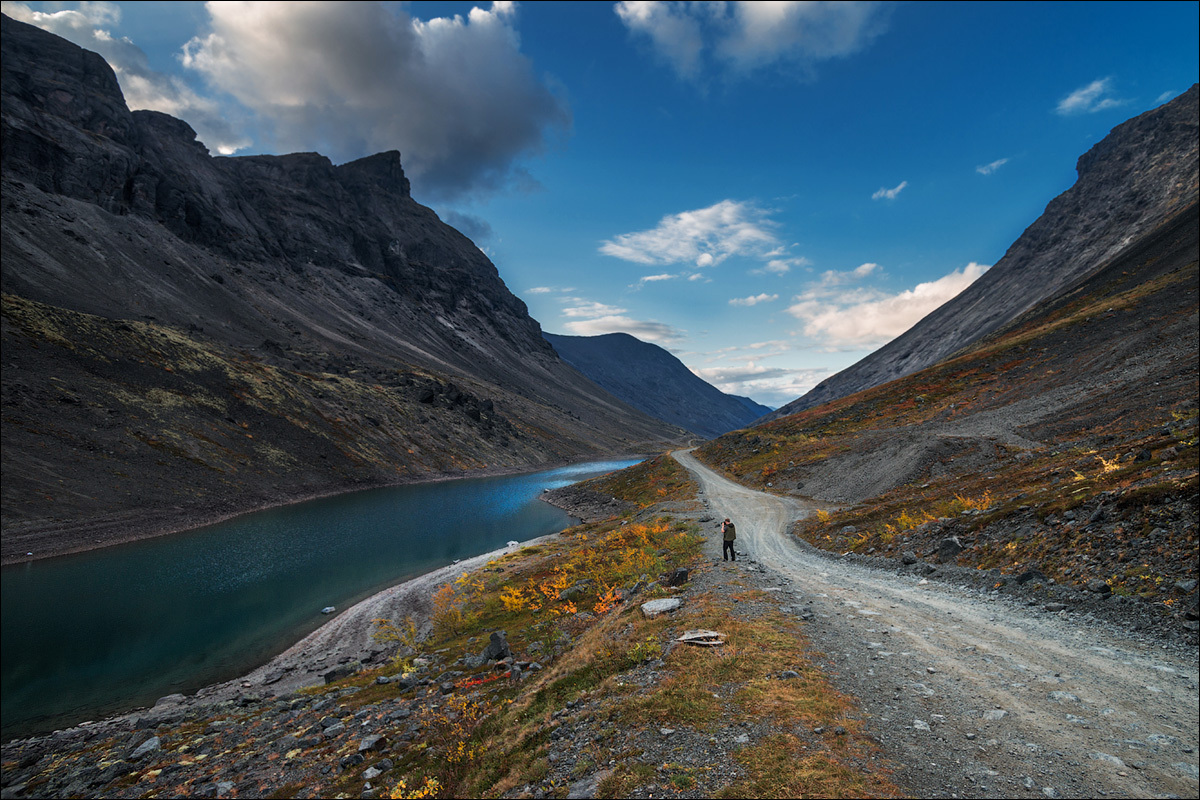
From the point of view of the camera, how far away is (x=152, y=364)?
8312 cm

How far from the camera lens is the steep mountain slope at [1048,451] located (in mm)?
14953

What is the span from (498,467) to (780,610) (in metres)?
129

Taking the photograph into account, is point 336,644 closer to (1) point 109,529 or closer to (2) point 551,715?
(2) point 551,715

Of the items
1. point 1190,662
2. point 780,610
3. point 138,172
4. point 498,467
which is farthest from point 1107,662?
point 138,172

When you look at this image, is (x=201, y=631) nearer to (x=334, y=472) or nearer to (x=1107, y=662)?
(x=1107, y=662)

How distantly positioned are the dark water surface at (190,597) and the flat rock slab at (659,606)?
79.2ft

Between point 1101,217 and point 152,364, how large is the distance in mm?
270950

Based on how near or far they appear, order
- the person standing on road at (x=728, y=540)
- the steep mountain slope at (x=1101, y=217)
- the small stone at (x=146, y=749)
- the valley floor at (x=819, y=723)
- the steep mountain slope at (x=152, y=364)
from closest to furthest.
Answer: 1. the valley floor at (x=819, y=723)
2. the small stone at (x=146, y=749)
3. the person standing on road at (x=728, y=540)
4. the steep mountain slope at (x=152, y=364)
5. the steep mountain slope at (x=1101, y=217)

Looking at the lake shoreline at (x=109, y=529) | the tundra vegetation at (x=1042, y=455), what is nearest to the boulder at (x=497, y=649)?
the tundra vegetation at (x=1042, y=455)

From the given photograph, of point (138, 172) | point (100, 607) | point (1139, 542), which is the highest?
point (138, 172)

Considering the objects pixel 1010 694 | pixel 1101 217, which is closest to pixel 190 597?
pixel 1010 694

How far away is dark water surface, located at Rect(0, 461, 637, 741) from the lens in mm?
24844

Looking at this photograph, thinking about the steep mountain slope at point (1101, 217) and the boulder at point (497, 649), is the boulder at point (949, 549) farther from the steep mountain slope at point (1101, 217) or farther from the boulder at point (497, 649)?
the steep mountain slope at point (1101, 217)

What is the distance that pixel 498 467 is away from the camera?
13925 centimetres
